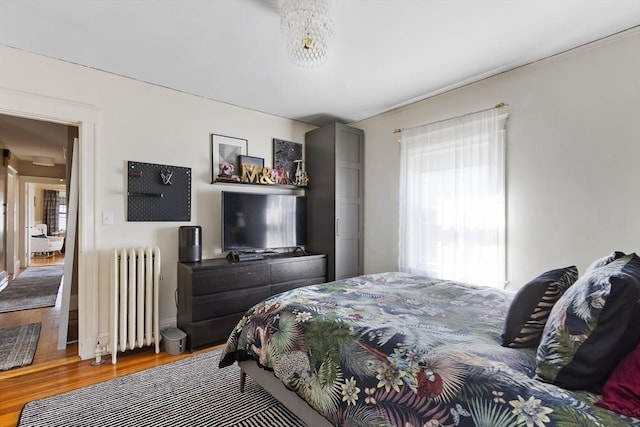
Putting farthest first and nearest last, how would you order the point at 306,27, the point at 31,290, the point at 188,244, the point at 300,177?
1. the point at 31,290
2. the point at 300,177
3. the point at 188,244
4. the point at 306,27

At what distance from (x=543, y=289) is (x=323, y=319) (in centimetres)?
100

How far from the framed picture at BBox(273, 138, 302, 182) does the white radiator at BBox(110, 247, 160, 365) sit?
187 cm

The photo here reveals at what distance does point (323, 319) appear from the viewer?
1.60m

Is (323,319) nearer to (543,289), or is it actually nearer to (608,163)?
(543,289)

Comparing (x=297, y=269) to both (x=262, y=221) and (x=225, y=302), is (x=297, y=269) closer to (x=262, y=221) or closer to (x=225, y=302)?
(x=262, y=221)

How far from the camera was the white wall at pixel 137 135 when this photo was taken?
2.65 meters

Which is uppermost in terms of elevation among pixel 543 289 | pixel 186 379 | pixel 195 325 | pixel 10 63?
pixel 10 63

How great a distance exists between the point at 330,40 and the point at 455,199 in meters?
1.97

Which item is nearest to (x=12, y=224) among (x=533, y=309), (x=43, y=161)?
(x=43, y=161)

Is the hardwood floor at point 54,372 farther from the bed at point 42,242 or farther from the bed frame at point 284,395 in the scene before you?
the bed at point 42,242

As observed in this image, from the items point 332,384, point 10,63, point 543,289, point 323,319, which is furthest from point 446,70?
point 10,63

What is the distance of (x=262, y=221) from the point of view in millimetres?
3713

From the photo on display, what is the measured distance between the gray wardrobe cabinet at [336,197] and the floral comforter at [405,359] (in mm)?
1841

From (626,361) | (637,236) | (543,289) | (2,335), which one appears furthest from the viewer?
(2,335)
